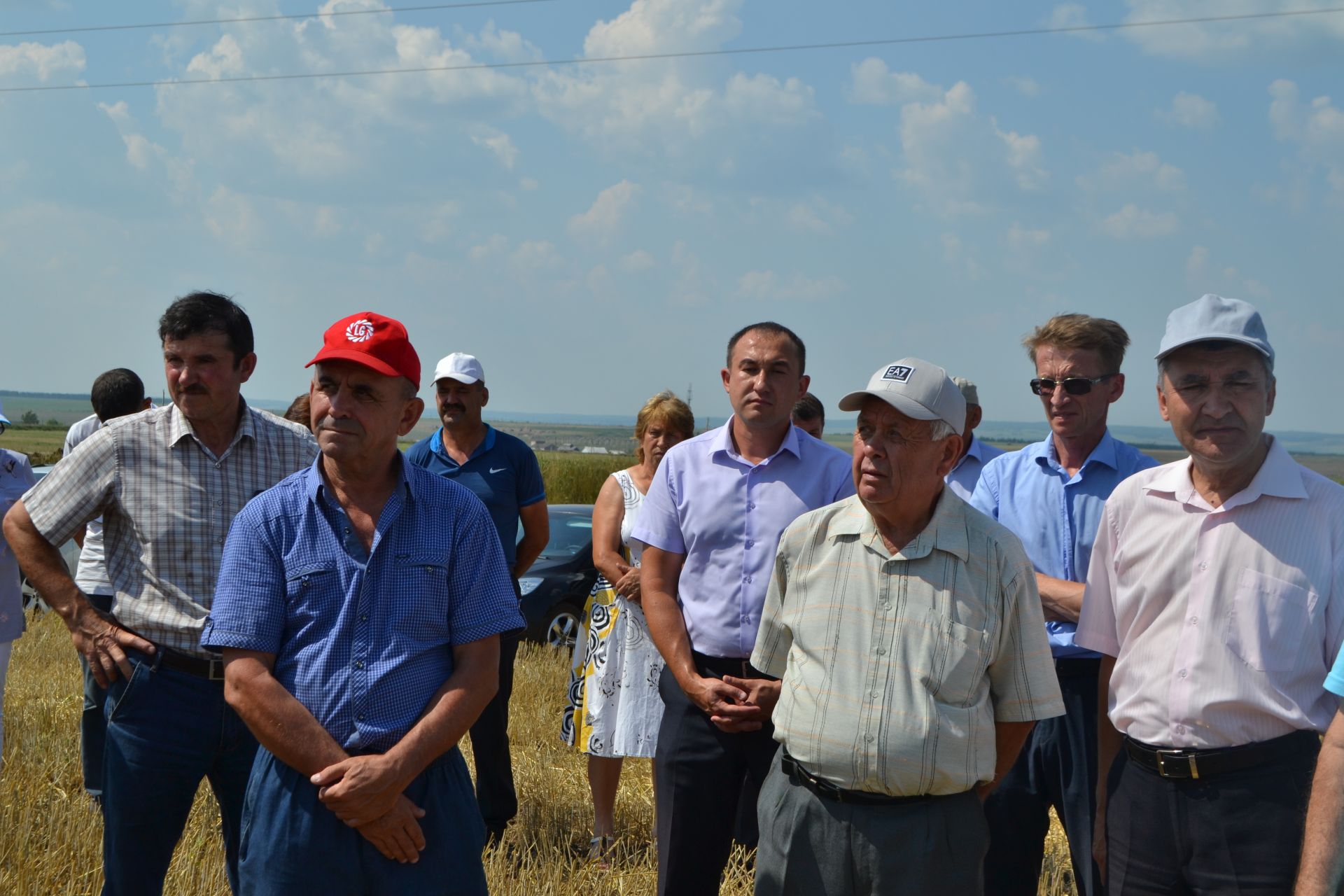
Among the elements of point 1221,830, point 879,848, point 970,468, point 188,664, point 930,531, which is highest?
point 970,468

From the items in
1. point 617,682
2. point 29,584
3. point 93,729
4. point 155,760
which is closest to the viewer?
point 155,760

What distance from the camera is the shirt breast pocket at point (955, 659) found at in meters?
3.16

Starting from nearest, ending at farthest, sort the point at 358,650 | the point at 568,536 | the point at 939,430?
the point at 358,650, the point at 939,430, the point at 568,536

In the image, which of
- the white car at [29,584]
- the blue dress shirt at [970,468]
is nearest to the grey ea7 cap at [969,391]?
the blue dress shirt at [970,468]

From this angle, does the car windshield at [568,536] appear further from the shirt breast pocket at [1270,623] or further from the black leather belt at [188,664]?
the shirt breast pocket at [1270,623]

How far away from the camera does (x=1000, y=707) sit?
10.8ft

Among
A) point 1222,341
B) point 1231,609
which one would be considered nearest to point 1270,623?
point 1231,609

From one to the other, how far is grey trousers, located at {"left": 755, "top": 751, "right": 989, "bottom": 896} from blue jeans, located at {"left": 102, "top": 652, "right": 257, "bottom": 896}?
180 cm

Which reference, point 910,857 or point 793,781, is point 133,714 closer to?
point 793,781

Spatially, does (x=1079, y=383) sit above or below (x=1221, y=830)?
above

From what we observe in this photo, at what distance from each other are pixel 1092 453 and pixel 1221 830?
1.55m

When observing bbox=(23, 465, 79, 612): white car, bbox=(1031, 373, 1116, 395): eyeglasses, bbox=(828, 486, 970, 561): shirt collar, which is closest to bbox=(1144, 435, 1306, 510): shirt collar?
bbox=(828, 486, 970, 561): shirt collar

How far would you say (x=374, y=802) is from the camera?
285 centimetres

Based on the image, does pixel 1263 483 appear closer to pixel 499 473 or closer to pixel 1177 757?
pixel 1177 757
